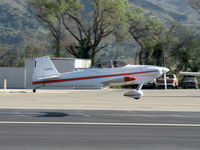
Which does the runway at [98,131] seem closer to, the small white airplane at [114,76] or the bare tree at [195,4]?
the small white airplane at [114,76]

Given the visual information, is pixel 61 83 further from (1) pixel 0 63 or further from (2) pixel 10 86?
(1) pixel 0 63

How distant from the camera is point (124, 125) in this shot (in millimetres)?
13867

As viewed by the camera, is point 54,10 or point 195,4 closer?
point 54,10

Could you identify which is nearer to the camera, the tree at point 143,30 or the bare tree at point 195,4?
the tree at point 143,30

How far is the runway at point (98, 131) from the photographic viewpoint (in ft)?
33.8

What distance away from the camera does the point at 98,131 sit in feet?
40.9

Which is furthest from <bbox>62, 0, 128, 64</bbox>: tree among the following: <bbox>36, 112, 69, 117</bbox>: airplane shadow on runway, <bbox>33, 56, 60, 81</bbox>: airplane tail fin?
<bbox>36, 112, 69, 117</bbox>: airplane shadow on runway

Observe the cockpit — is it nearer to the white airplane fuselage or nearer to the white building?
the white airplane fuselage

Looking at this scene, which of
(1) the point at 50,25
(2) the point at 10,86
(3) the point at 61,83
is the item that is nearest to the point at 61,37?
(1) the point at 50,25

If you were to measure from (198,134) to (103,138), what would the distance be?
3.03m

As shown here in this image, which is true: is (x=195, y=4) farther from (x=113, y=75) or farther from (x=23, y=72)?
(x=113, y=75)

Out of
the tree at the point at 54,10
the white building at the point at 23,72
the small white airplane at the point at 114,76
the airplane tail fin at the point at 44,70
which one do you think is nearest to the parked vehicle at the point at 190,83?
the white building at the point at 23,72

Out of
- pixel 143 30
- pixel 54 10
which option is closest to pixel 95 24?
pixel 54 10

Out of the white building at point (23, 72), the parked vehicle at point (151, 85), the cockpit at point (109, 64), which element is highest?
the cockpit at point (109, 64)
